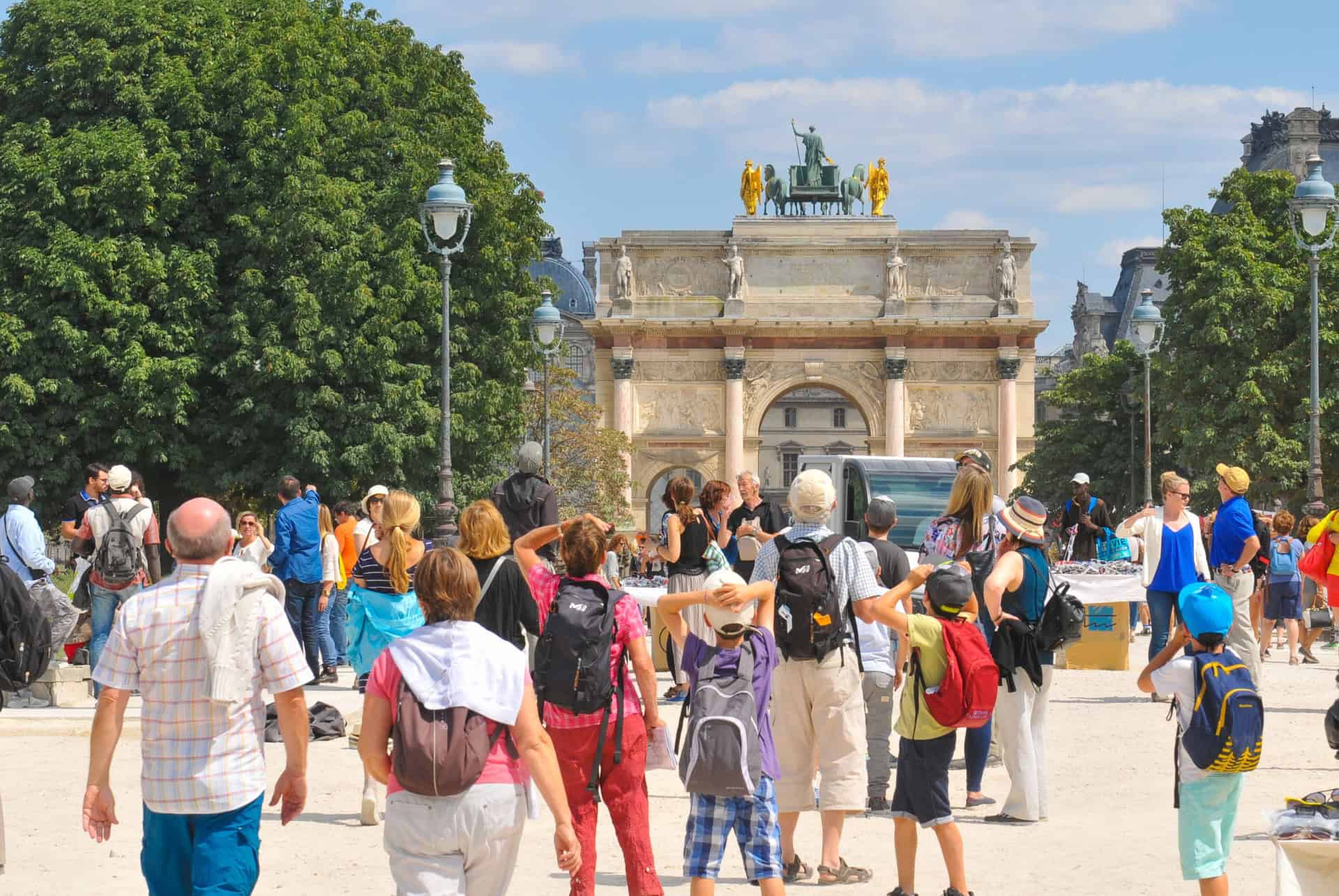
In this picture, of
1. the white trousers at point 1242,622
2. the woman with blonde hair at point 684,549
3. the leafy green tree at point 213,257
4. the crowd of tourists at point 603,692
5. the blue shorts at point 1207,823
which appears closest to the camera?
the crowd of tourists at point 603,692

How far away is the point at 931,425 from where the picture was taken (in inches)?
2267

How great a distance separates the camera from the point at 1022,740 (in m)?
9.53

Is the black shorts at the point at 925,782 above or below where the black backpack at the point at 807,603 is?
below

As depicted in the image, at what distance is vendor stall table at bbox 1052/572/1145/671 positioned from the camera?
1917 cm

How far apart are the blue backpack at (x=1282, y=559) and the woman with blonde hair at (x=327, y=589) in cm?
1021

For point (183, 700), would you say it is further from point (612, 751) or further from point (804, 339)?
point (804, 339)

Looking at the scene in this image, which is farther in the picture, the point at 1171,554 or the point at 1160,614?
the point at 1160,614

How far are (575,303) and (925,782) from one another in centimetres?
10652

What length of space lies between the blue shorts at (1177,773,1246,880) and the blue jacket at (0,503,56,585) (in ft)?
31.5

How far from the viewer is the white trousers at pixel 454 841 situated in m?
5.40

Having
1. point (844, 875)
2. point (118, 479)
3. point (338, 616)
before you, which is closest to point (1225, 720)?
point (844, 875)

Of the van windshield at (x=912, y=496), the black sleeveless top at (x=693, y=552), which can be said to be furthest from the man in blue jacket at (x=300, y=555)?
the van windshield at (x=912, y=496)

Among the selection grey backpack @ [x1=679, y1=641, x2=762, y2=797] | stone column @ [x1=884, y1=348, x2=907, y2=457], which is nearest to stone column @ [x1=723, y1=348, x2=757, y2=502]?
stone column @ [x1=884, y1=348, x2=907, y2=457]

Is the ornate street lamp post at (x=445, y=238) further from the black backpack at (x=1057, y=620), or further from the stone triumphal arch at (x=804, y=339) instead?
the stone triumphal arch at (x=804, y=339)
